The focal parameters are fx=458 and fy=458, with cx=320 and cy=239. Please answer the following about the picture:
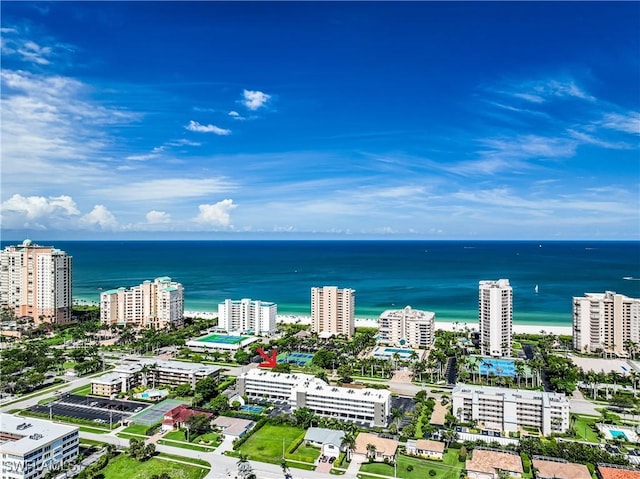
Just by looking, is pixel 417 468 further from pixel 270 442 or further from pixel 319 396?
pixel 319 396

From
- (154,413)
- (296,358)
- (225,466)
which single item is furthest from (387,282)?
(225,466)

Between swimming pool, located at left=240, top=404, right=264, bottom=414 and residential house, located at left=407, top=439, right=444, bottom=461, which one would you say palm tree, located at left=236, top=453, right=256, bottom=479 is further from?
residential house, located at left=407, top=439, right=444, bottom=461

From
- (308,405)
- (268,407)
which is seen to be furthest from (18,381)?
(308,405)

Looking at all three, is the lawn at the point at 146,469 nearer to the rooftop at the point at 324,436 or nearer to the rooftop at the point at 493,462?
the rooftop at the point at 324,436

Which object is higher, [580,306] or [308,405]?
[580,306]

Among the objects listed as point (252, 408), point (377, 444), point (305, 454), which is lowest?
point (305, 454)

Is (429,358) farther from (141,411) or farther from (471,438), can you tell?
(141,411)

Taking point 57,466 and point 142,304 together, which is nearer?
point 57,466

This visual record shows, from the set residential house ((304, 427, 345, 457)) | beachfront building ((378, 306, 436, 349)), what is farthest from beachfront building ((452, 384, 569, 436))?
beachfront building ((378, 306, 436, 349))
